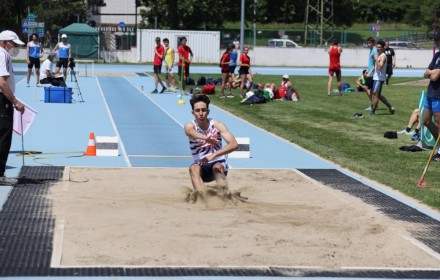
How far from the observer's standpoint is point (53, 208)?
33.8 ft

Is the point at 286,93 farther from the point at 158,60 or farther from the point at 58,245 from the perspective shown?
the point at 58,245

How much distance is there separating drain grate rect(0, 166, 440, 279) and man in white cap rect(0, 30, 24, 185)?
879mm

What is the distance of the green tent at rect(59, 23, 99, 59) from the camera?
5919cm

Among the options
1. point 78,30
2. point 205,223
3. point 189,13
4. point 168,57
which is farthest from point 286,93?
point 189,13

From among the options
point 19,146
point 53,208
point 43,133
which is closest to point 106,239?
point 53,208

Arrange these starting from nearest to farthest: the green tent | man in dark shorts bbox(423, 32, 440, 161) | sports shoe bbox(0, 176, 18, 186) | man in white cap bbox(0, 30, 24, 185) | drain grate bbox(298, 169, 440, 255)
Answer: drain grate bbox(298, 169, 440, 255)
man in white cap bbox(0, 30, 24, 185)
sports shoe bbox(0, 176, 18, 186)
man in dark shorts bbox(423, 32, 440, 161)
the green tent

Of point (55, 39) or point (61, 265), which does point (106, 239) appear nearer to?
point (61, 265)

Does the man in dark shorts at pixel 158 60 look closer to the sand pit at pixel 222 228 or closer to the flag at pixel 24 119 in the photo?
the flag at pixel 24 119

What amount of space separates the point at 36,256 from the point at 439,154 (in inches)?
347

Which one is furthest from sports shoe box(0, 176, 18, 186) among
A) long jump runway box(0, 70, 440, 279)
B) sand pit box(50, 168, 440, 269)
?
sand pit box(50, 168, 440, 269)

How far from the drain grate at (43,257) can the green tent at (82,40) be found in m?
48.9

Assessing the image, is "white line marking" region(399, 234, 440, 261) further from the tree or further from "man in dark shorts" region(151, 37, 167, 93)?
the tree

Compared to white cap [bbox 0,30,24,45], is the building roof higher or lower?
lower

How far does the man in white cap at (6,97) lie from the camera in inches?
463
